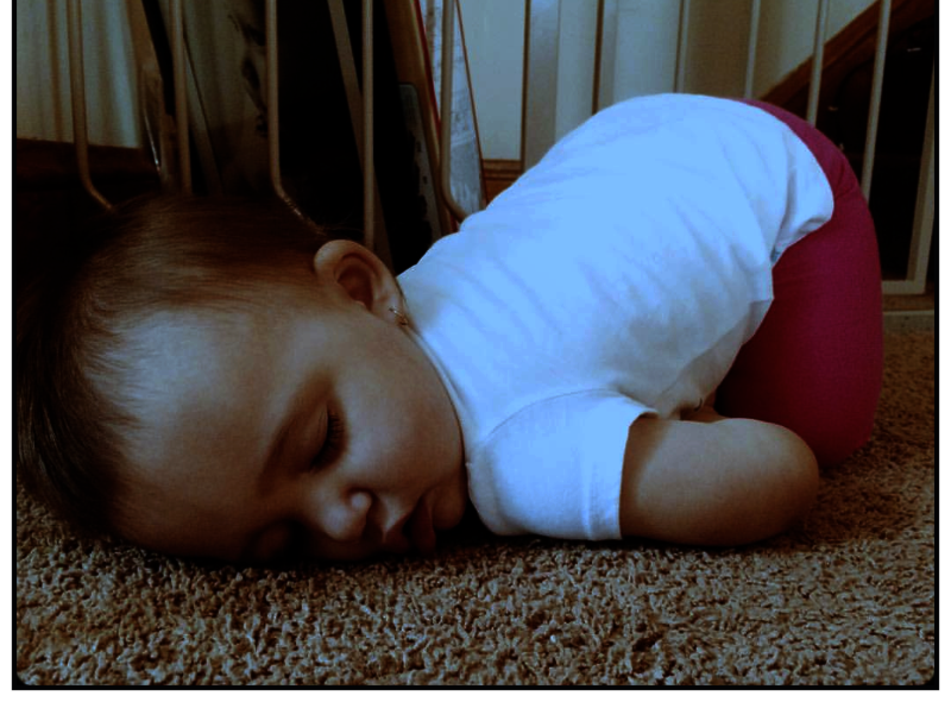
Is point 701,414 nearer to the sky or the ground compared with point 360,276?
nearer to the ground

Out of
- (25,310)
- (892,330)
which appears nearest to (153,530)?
(25,310)

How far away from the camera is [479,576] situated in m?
0.56

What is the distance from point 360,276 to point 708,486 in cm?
29

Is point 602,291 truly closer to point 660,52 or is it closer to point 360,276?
point 360,276

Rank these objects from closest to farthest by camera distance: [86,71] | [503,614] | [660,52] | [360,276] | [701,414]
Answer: [503,614], [360,276], [701,414], [86,71], [660,52]

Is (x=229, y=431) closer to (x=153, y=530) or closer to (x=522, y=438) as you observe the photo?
(x=153, y=530)

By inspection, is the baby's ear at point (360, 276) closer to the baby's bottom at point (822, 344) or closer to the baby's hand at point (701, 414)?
the baby's hand at point (701, 414)

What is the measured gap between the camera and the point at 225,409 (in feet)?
1.73

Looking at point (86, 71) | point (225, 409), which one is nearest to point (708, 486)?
point (225, 409)

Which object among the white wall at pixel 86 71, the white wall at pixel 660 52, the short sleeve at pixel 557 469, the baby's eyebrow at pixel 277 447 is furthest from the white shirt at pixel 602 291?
the white wall at pixel 660 52

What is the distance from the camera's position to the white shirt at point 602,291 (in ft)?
1.98

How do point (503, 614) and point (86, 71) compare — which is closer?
point (503, 614)

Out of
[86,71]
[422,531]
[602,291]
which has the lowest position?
[422,531]

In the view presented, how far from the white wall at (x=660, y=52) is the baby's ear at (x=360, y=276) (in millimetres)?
991
